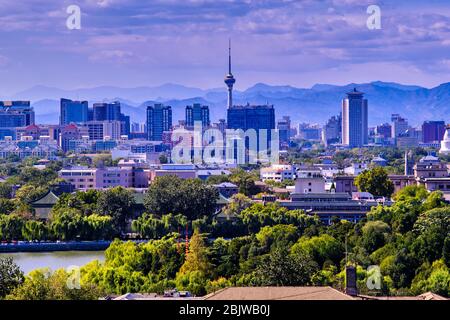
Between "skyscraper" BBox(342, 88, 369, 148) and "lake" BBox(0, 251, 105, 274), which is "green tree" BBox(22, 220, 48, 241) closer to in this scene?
"lake" BBox(0, 251, 105, 274)

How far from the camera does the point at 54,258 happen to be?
1283 centimetres

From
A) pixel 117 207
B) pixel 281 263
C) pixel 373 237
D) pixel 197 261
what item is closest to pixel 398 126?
pixel 117 207

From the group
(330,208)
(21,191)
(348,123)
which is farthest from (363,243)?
(348,123)

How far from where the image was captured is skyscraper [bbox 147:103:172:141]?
46.7 meters

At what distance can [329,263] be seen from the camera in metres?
9.08

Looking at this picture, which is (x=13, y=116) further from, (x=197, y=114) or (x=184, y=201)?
(x=184, y=201)

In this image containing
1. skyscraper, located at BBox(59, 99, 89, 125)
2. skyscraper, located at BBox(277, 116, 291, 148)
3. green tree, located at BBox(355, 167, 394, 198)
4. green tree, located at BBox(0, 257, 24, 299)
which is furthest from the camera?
skyscraper, located at BBox(277, 116, 291, 148)

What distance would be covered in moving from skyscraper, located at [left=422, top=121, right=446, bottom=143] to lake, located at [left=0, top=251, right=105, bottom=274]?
35.5m

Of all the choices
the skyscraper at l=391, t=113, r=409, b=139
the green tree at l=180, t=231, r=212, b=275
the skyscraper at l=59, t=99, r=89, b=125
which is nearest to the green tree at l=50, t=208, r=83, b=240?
the green tree at l=180, t=231, r=212, b=275

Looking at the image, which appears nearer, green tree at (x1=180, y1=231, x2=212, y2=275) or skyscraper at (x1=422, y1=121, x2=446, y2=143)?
green tree at (x1=180, y1=231, x2=212, y2=275)

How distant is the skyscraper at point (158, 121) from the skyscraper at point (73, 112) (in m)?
2.61

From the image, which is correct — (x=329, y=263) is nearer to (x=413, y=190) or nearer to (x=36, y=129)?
(x=413, y=190)

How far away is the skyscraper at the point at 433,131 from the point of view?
4870 cm

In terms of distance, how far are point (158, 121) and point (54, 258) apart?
115ft
